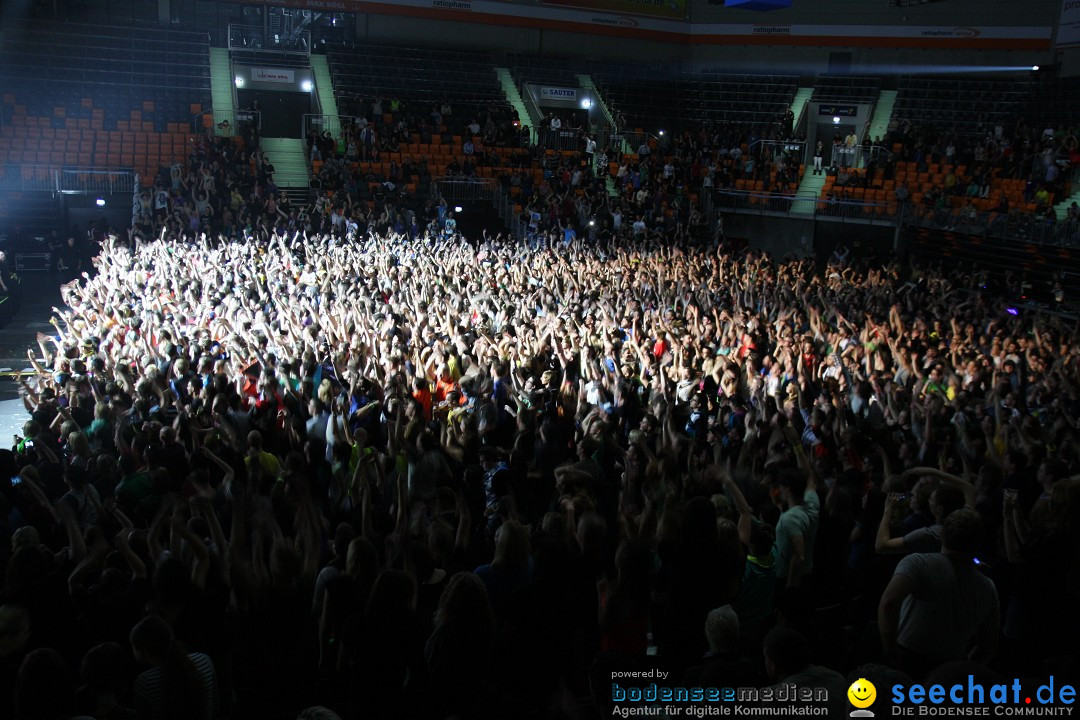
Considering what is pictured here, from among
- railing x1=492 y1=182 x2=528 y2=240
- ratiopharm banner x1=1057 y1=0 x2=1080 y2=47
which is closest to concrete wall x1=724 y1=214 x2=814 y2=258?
railing x1=492 y1=182 x2=528 y2=240

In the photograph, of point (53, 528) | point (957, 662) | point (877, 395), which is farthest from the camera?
point (877, 395)

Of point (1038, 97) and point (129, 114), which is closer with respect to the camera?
point (129, 114)

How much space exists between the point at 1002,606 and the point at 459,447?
347 centimetres

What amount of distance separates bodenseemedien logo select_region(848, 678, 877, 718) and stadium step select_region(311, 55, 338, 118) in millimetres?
25776

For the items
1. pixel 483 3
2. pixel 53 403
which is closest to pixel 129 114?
pixel 483 3

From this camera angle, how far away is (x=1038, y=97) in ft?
86.6

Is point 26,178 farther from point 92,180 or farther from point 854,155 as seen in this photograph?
point 854,155

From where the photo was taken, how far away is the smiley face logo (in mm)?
2863

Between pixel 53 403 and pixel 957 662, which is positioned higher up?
pixel 53 403

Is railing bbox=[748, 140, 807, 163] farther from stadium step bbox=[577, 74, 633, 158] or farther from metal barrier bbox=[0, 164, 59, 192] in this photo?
metal barrier bbox=[0, 164, 59, 192]

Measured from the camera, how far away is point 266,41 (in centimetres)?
2892

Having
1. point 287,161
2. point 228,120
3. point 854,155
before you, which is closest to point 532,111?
point 287,161

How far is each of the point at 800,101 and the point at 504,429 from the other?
89.9 feet

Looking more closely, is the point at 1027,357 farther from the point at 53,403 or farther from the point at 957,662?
the point at 53,403
